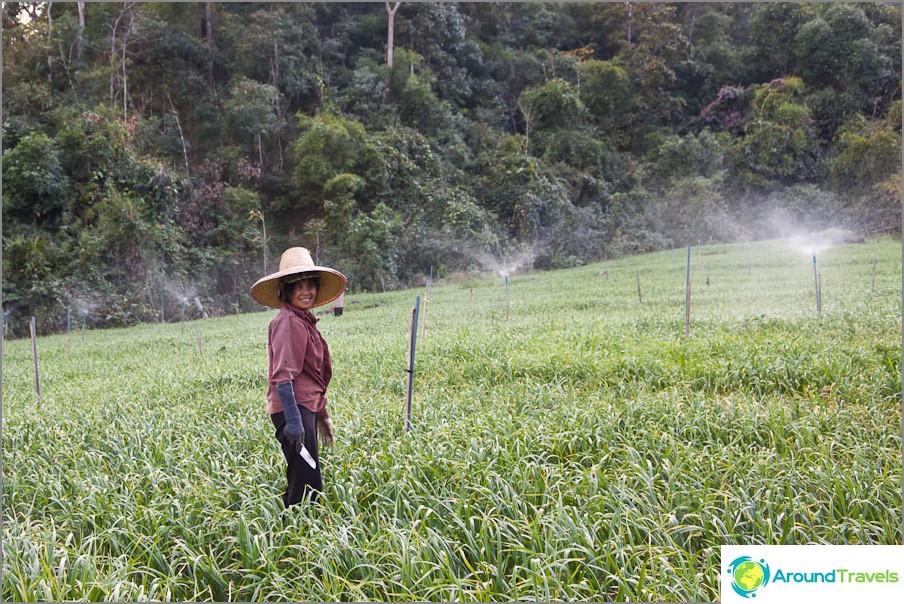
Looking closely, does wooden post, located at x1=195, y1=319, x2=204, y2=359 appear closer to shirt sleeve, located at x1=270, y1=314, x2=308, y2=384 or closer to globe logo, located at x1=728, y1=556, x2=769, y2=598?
shirt sleeve, located at x1=270, y1=314, x2=308, y2=384

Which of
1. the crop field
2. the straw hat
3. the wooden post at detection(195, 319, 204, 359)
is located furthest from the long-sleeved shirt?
the wooden post at detection(195, 319, 204, 359)

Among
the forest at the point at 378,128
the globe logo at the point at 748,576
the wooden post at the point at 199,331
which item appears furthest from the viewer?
the forest at the point at 378,128

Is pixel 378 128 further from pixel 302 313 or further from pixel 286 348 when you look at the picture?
pixel 286 348

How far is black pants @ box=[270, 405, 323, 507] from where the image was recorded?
2.02 metres

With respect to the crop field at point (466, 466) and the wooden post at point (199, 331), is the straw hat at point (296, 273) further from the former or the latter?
the wooden post at point (199, 331)

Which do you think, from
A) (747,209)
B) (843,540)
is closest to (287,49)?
(843,540)

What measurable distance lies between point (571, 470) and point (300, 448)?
112cm

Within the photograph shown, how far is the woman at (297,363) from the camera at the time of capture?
1934mm

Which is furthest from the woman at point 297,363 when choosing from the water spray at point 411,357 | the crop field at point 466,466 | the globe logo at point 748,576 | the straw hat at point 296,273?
the globe logo at point 748,576

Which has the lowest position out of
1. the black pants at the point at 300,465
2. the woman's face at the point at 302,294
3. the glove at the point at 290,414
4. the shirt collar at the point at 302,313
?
the black pants at the point at 300,465

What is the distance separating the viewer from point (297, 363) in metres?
1.97

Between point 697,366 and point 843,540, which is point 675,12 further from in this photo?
point 843,540

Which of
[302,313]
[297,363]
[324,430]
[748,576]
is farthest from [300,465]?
[748,576]

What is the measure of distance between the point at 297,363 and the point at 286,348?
0.06 metres
